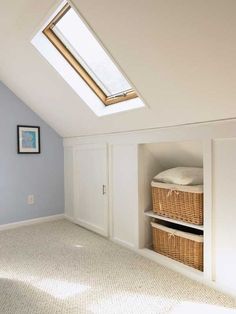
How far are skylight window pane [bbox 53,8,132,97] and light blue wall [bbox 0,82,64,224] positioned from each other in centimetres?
131

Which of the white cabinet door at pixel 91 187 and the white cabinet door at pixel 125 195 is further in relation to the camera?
the white cabinet door at pixel 91 187

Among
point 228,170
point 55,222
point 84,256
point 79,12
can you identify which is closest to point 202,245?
point 228,170

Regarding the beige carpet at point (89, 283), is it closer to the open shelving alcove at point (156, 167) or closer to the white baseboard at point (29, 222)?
the open shelving alcove at point (156, 167)

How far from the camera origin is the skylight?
200 centimetres

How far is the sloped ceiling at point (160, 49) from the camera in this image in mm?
1219

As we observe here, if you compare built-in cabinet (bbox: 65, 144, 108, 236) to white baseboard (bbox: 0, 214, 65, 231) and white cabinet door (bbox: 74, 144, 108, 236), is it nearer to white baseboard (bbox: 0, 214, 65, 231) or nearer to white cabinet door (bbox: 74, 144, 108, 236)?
white cabinet door (bbox: 74, 144, 108, 236)

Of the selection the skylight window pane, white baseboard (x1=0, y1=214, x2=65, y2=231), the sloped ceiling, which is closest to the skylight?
the skylight window pane

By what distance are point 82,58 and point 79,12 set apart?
70cm

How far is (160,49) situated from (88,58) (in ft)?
3.13

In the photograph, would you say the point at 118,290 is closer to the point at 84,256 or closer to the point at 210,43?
the point at 84,256

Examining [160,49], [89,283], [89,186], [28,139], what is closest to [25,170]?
Result: [28,139]

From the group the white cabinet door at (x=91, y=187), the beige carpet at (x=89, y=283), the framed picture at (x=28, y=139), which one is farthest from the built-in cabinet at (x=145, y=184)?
the framed picture at (x=28, y=139)

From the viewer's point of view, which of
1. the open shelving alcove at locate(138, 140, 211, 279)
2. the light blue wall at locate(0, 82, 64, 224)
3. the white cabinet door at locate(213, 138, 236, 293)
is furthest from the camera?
the light blue wall at locate(0, 82, 64, 224)

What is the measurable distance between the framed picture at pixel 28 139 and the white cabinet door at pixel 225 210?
2.33m
